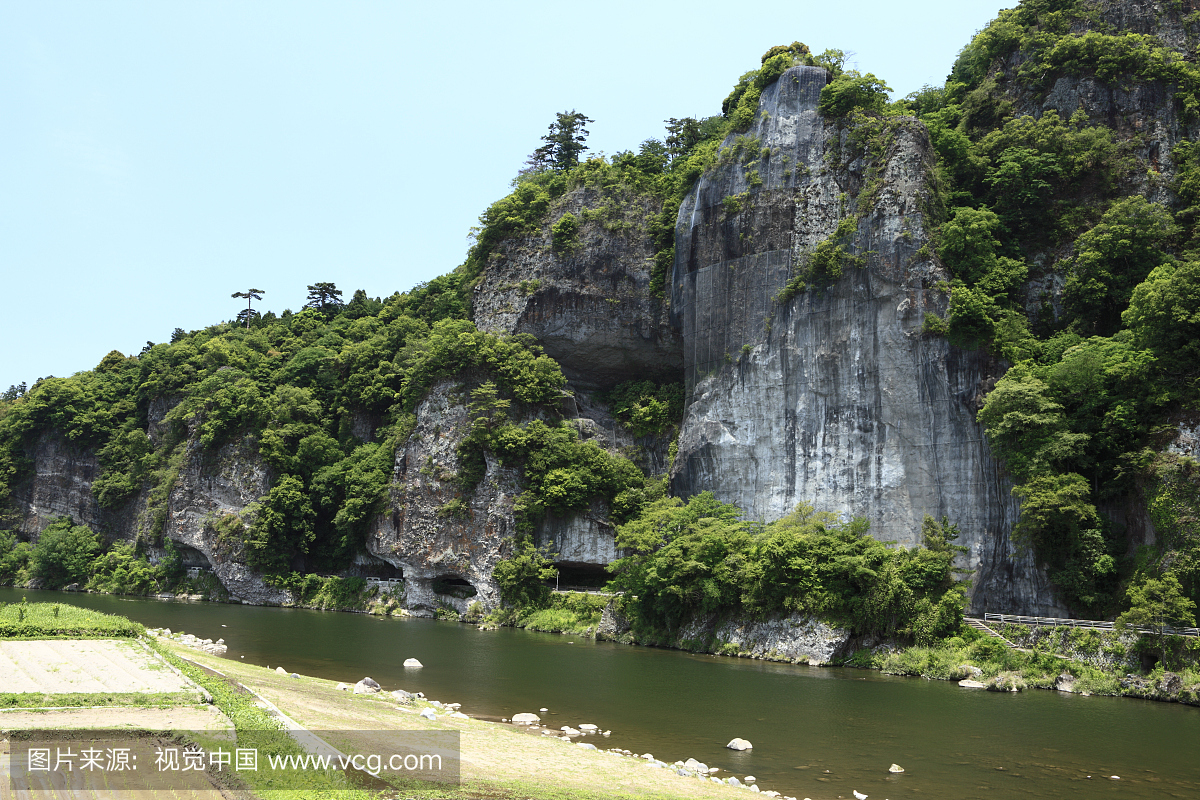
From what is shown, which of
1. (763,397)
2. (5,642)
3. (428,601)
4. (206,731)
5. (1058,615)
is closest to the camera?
(206,731)

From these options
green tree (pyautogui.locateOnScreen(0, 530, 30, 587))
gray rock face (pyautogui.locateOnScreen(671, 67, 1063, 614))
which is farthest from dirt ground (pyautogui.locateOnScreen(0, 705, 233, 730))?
green tree (pyautogui.locateOnScreen(0, 530, 30, 587))

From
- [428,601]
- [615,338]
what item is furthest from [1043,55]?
[428,601]

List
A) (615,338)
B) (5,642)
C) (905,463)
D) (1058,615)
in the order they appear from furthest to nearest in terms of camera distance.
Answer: (615,338) → (905,463) → (1058,615) → (5,642)

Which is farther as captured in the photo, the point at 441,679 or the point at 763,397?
the point at 763,397

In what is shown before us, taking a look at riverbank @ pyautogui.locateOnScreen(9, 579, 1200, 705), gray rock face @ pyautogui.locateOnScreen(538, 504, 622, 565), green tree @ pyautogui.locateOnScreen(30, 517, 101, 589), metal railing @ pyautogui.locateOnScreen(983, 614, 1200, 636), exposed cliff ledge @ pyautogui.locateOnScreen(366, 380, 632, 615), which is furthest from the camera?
green tree @ pyautogui.locateOnScreen(30, 517, 101, 589)

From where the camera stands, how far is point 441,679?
23562 mm

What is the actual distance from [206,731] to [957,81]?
168 feet

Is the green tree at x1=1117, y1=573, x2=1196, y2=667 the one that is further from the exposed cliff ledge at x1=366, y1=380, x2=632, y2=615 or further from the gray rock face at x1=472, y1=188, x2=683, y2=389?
the gray rock face at x1=472, y1=188, x2=683, y2=389

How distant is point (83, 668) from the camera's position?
53.1ft

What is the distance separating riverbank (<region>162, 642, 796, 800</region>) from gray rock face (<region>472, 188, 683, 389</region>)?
3482 cm

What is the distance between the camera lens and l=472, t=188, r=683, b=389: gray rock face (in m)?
51.2

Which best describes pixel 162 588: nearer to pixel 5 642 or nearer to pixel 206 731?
pixel 5 642

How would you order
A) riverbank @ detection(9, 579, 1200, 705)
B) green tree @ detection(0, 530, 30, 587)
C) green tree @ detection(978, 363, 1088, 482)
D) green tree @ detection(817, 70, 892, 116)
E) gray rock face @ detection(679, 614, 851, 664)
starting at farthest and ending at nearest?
green tree @ detection(0, 530, 30, 587), green tree @ detection(817, 70, 892, 116), gray rock face @ detection(679, 614, 851, 664), green tree @ detection(978, 363, 1088, 482), riverbank @ detection(9, 579, 1200, 705)

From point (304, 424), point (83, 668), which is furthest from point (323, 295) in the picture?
point (83, 668)
